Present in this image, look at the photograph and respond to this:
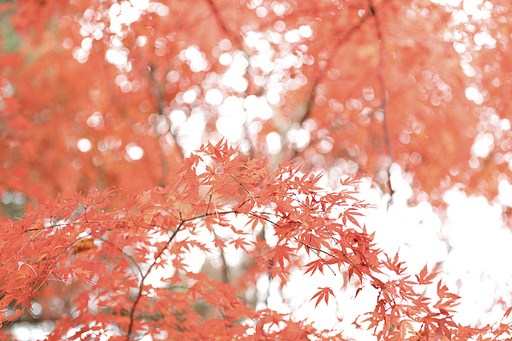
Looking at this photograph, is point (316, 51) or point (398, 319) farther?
point (316, 51)

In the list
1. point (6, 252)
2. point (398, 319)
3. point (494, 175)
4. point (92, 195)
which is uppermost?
point (92, 195)

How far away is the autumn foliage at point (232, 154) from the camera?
1.48m

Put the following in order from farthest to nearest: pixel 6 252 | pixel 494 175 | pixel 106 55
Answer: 1. pixel 494 175
2. pixel 106 55
3. pixel 6 252

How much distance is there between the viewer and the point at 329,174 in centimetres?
655

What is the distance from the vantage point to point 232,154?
144 centimetres

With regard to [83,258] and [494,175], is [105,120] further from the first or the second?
[494,175]

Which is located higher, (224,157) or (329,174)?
(224,157)

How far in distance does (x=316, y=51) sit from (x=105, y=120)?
3925mm

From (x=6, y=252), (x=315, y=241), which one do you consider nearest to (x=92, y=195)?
(x=6, y=252)

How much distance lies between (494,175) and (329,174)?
2.57 meters

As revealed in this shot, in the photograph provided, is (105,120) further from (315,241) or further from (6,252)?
(315,241)

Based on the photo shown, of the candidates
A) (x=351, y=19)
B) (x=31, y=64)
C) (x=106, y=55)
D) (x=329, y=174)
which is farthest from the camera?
(x=329, y=174)

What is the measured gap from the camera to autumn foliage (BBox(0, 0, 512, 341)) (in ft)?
4.86

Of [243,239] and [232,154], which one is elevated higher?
[232,154]
